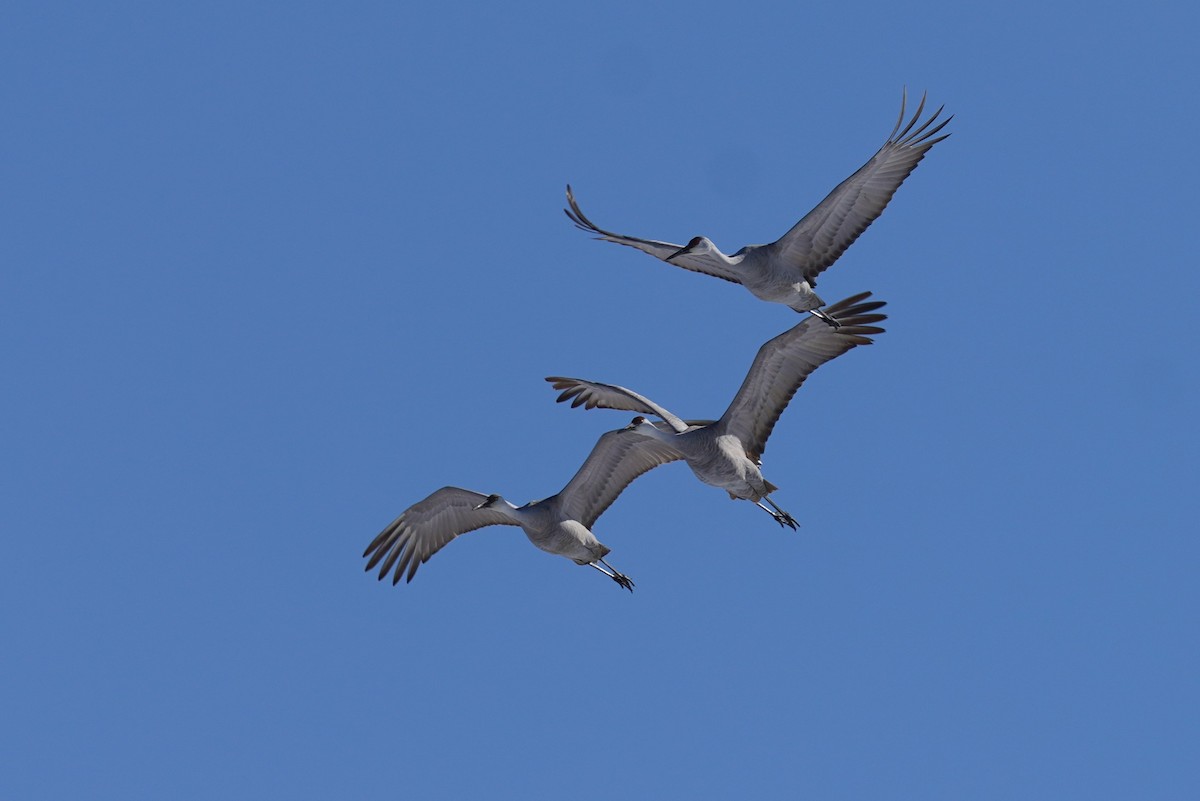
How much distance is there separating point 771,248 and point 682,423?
3.15 metres

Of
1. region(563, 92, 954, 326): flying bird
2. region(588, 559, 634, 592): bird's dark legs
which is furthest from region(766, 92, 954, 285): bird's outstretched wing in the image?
region(588, 559, 634, 592): bird's dark legs

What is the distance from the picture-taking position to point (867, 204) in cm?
2695

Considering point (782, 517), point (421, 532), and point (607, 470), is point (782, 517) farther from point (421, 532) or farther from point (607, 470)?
point (421, 532)

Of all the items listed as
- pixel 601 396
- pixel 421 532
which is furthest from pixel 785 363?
pixel 421 532

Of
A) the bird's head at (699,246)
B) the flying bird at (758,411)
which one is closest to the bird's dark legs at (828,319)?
the flying bird at (758,411)

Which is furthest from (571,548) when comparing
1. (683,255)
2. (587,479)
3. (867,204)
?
(867,204)

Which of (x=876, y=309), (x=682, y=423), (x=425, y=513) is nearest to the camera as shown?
(x=876, y=309)

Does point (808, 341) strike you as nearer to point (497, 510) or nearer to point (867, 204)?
point (867, 204)

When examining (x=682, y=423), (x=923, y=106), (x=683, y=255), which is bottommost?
(x=682, y=423)

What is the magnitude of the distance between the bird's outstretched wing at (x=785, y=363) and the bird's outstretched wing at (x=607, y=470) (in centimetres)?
139

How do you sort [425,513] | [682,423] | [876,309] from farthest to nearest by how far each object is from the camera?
[425,513] → [682,423] → [876,309]

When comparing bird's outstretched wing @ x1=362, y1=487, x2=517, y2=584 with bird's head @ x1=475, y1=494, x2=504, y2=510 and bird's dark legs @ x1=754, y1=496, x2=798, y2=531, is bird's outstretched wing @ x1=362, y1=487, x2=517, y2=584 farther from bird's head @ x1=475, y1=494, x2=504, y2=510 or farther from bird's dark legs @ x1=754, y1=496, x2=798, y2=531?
bird's dark legs @ x1=754, y1=496, x2=798, y2=531

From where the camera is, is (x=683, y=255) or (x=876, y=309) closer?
(x=876, y=309)

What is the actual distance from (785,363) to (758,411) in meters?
0.92
